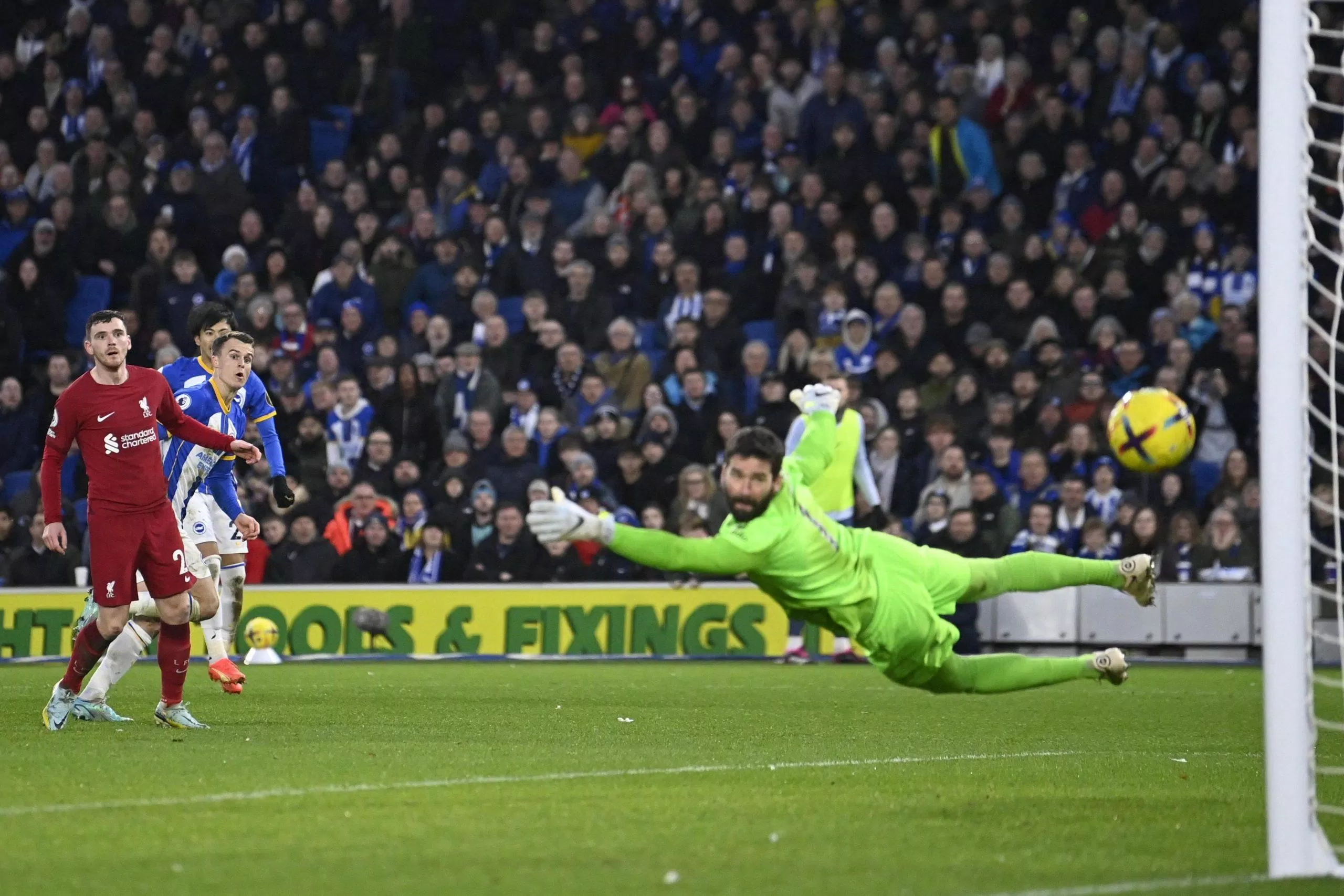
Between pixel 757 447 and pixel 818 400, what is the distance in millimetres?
692

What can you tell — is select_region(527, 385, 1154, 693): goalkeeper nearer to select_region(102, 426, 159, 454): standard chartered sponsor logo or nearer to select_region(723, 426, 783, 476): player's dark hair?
select_region(723, 426, 783, 476): player's dark hair

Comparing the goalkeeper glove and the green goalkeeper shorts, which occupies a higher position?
the goalkeeper glove

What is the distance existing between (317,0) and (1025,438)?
11016 mm

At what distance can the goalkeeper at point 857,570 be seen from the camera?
7219 millimetres

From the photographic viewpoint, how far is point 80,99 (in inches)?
915

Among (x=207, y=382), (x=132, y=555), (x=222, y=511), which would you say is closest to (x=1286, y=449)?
(x=132, y=555)

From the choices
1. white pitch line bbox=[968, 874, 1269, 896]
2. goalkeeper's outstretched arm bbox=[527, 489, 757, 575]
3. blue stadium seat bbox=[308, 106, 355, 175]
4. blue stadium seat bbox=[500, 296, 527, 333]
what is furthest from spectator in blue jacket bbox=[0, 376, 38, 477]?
white pitch line bbox=[968, 874, 1269, 896]

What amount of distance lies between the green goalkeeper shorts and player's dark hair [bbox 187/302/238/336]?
486 centimetres

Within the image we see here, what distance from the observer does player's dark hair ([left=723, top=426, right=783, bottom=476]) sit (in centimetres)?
722

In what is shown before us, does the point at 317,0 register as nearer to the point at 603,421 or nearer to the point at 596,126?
the point at 596,126

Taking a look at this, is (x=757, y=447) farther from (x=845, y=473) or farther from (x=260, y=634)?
(x=260, y=634)

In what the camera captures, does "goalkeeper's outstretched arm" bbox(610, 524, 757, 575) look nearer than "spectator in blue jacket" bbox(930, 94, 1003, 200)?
Yes

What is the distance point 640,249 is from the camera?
20.2 m

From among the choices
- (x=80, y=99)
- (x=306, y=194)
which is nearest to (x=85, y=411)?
(x=306, y=194)
